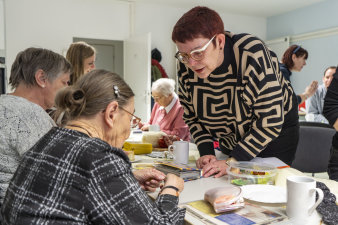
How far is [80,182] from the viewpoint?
73 cm

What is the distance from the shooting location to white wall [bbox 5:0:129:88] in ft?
15.9

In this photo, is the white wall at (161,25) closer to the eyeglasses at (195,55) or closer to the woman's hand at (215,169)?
the eyeglasses at (195,55)

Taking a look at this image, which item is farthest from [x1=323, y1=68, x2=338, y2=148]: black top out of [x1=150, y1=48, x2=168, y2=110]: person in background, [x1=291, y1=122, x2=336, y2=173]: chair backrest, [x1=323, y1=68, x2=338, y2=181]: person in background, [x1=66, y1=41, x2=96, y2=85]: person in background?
[x1=150, y1=48, x2=168, y2=110]: person in background

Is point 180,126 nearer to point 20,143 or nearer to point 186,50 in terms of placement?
point 186,50

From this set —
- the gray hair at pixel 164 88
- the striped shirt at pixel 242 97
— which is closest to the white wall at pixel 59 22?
the gray hair at pixel 164 88

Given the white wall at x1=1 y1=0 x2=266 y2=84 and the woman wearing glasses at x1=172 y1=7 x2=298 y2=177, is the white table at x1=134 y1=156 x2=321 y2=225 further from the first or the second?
the white wall at x1=1 y1=0 x2=266 y2=84

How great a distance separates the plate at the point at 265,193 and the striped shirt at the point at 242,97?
260 mm

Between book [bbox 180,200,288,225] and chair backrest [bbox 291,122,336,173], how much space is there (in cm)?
185

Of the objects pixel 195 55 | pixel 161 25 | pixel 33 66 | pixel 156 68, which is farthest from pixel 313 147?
pixel 161 25

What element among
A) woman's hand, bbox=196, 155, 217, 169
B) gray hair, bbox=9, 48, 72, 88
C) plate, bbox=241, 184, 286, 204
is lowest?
plate, bbox=241, 184, 286, 204

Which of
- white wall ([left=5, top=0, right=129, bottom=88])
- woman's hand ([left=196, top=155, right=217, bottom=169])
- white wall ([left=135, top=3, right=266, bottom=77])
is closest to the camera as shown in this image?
woman's hand ([left=196, top=155, right=217, bottom=169])

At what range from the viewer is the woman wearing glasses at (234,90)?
131 centimetres

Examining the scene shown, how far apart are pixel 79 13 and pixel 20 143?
448cm

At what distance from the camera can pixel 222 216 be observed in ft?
2.91
